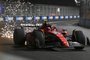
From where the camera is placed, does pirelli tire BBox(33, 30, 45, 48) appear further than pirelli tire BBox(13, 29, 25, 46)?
No

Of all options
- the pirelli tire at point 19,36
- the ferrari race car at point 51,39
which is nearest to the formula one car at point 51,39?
the ferrari race car at point 51,39

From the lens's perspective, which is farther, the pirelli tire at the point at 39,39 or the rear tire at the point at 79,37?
the rear tire at the point at 79,37

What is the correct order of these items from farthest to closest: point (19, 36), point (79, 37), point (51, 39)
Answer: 1. point (19, 36)
2. point (79, 37)
3. point (51, 39)

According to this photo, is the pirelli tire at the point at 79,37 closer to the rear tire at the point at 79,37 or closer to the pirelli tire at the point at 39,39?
the rear tire at the point at 79,37

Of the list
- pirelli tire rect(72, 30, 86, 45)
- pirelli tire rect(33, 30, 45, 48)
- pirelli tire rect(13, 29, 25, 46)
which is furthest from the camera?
pirelli tire rect(13, 29, 25, 46)

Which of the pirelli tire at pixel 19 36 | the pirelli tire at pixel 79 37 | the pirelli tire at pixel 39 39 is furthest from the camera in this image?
the pirelli tire at pixel 19 36

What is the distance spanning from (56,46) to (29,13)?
46258 millimetres

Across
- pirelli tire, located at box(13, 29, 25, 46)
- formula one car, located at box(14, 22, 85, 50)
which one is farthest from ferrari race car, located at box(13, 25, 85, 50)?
pirelli tire, located at box(13, 29, 25, 46)

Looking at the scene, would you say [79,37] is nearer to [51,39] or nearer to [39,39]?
[51,39]

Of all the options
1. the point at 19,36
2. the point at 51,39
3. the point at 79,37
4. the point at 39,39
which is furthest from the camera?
the point at 19,36

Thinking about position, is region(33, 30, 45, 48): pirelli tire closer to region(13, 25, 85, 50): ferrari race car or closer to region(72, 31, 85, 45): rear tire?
region(13, 25, 85, 50): ferrari race car

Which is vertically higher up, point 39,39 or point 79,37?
point 39,39

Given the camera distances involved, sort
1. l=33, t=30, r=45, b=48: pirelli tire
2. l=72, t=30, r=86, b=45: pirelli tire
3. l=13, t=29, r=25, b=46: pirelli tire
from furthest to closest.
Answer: l=13, t=29, r=25, b=46: pirelli tire < l=72, t=30, r=86, b=45: pirelli tire < l=33, t=30, r=45, b=48: pirelli tire

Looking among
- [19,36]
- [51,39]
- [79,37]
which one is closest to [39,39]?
[51,39]
